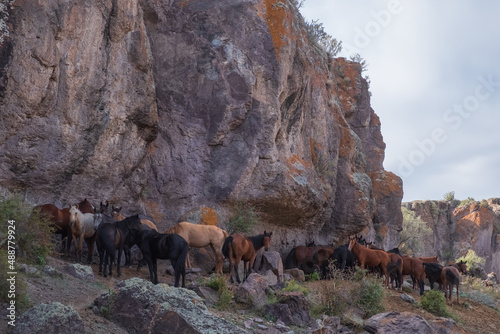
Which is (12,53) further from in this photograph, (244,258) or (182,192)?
(244,258)

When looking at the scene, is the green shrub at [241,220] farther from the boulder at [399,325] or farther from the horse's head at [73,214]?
the boulder at [399,325]

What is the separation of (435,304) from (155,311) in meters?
11.0

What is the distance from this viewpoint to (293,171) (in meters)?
20.3

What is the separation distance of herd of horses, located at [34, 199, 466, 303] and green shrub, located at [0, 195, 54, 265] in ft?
3.48

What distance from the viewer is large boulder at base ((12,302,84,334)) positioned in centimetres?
601

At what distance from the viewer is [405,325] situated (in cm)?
960

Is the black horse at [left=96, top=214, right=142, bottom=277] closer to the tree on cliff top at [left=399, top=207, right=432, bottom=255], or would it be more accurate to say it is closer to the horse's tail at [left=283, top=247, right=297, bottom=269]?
the horse's tail at [left=283, top=247, right=297, bottom=269]

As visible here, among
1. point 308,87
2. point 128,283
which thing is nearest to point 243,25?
point 308,87

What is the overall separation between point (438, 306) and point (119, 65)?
507 inches

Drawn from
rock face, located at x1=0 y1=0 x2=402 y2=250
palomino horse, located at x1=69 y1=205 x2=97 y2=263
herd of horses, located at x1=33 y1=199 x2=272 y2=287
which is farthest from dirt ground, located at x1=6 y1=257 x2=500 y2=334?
rock face, located at x1=0 y1=0 x2=402 y2=250

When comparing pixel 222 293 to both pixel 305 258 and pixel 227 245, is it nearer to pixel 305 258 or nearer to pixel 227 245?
pixel 227 245

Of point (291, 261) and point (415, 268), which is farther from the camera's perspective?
point (291, 261)

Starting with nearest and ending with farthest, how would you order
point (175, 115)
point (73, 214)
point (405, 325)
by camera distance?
1. point (405, 325)
2. point (73, 214)
3. point (175, 115)

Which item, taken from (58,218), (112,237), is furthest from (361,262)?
(58,218)
